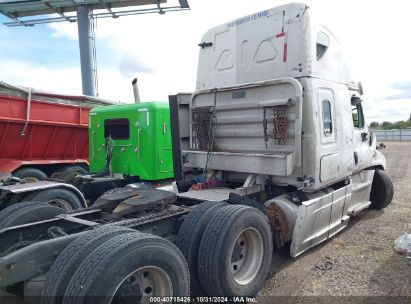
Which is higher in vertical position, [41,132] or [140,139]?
[41,132]

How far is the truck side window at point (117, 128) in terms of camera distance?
7.78 meters

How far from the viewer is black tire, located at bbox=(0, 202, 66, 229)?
13.0 ft

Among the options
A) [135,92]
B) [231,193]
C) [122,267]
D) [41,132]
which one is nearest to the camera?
[122,267]

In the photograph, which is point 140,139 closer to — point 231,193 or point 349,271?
point 231,193

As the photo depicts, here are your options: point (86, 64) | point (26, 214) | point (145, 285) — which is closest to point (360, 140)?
point (145, 285)

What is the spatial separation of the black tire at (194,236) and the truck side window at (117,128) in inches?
168

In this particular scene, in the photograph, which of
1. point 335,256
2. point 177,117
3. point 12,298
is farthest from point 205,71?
point 12,298

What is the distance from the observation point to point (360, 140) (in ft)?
21.1

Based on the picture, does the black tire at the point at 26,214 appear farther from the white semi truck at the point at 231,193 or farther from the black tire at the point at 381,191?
the black tire at the point at 381,191

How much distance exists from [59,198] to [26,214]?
6.71ft

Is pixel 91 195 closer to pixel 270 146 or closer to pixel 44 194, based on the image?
pixel 44 194

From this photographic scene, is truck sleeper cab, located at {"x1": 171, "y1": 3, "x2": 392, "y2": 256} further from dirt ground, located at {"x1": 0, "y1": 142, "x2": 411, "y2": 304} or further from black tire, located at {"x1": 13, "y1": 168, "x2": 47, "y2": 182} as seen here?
black tire, located at {"x1": 13, "y1": 168, "x2": 47, "y2": 182}

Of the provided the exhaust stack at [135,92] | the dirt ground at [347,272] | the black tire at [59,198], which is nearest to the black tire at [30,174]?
the black tire at [59,198]

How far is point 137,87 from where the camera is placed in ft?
28.9
